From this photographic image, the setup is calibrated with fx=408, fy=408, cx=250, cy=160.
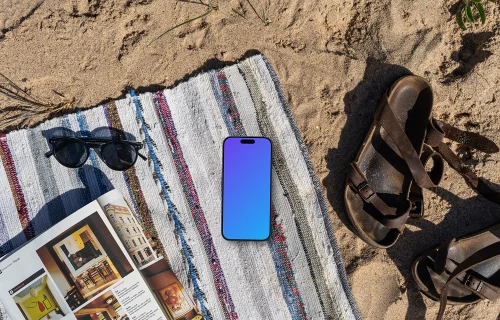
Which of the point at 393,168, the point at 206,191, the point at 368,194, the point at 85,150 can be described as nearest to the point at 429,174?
the point at 393,168

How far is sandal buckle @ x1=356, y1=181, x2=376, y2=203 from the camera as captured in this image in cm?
128

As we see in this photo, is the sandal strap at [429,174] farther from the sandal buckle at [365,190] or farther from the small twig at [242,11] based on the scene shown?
the small twig at [242,11]

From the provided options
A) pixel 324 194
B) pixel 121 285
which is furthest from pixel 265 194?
pixel 121 285


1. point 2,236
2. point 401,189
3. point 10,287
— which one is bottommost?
point 401,189

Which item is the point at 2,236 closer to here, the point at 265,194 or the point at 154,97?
the point at 154,97

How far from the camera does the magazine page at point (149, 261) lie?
1263 millimetres

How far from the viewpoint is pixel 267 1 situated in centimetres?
133

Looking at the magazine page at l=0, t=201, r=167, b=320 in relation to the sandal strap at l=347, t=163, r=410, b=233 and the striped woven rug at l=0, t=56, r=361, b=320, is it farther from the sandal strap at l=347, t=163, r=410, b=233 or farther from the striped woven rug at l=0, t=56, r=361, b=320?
the sandal strap at l=347, t=163, r=410, b=233

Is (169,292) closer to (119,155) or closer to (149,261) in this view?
(149,261)

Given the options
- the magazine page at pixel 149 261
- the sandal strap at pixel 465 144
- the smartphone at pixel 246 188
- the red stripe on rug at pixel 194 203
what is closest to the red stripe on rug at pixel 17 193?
the magazine page at pixel 149 261

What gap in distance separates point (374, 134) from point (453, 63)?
1.14 feet

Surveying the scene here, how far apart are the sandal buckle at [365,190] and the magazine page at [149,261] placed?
0.63 meters

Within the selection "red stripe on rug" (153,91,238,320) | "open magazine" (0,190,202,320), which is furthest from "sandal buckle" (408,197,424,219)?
"open magazine" (0,190,202,320)

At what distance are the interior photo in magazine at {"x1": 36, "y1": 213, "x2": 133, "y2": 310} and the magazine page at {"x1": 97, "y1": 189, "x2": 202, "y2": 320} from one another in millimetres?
41
